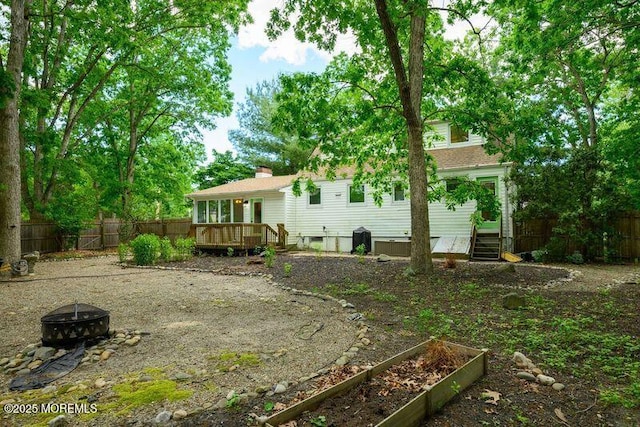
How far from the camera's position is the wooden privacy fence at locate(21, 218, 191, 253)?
15508 mm

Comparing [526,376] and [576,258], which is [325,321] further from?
[576,258]

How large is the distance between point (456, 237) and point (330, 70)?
8.38 m

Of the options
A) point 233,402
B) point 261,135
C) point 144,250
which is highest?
point 261,135

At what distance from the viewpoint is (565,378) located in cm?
295

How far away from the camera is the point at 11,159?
10.1 m

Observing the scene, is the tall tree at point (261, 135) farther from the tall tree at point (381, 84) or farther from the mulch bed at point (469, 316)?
the mulch bed at point (469, 316)

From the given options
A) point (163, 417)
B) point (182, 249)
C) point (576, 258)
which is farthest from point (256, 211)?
point (163, 417)

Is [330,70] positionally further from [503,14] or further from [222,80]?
[222,80]

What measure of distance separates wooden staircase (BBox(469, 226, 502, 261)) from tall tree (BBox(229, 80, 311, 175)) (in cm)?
1761

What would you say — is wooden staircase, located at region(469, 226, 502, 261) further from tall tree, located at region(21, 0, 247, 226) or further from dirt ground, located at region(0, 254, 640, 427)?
tall tree, located at region(21, 0, 247, 226)

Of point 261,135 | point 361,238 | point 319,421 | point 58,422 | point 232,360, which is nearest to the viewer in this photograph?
point 319,421

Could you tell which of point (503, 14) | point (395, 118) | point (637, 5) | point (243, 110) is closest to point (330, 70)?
point (395, 118)

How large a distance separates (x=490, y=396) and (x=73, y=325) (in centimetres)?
422

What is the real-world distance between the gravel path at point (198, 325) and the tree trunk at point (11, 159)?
5.67ft
